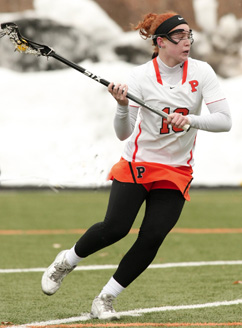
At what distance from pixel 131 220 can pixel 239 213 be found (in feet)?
22.1

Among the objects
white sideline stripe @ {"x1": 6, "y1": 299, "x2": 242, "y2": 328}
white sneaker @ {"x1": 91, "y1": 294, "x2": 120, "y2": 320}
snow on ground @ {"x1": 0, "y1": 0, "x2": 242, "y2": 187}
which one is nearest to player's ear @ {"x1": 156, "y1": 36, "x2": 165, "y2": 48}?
white sneaker @ {"x1": 91, "y1": 294, "x2": 120, "y2": 320}

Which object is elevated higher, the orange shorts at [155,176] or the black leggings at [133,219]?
the orange shorts at [155,176]

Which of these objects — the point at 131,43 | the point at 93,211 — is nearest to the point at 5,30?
the point at 93,211

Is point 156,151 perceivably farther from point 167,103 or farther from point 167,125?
point 167,103

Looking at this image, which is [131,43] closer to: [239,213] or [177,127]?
[239,213]

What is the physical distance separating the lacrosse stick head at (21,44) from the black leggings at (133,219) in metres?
0.92

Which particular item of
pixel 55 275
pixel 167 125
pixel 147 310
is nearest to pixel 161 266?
pixel 147 310

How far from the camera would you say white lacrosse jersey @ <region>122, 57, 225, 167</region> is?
183 inches

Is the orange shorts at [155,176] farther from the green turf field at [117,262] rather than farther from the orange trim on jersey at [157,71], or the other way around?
the green turf field at [117,262]

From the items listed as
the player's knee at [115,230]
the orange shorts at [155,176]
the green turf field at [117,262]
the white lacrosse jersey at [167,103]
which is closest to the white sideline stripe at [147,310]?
the green turf field at [117,262]

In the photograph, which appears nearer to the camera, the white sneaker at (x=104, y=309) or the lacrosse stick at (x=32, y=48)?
the white sneaker at (x=104, y=309)

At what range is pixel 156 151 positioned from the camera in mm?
4711

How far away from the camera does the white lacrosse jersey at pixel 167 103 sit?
4.64m

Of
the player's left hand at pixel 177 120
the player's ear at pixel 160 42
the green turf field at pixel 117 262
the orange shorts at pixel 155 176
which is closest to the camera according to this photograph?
the player's left hand at pixel 177 120
